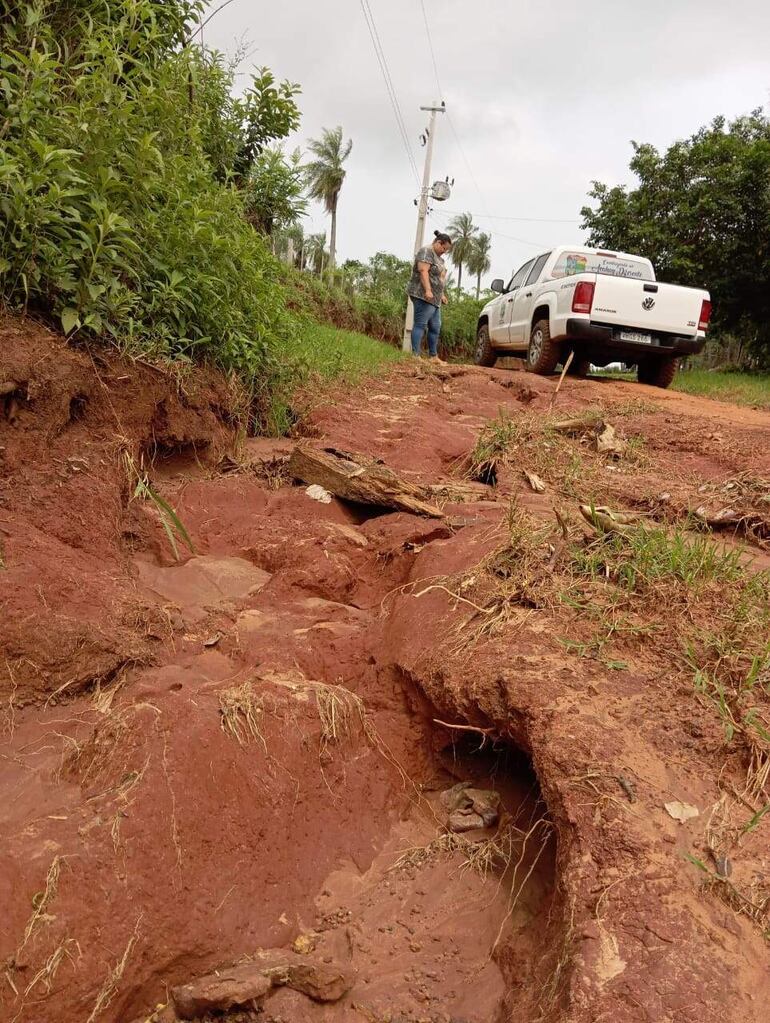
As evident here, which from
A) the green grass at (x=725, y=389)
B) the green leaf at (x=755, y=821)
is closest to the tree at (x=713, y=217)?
the green grass at (x=725, y=389)

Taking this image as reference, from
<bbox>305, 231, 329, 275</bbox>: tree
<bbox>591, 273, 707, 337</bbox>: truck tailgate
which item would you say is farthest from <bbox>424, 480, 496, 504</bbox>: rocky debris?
<bbox>305, 231, 329, 275</bbox>: tree

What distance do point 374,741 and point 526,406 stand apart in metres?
5.63

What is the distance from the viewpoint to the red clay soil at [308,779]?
1716 mm

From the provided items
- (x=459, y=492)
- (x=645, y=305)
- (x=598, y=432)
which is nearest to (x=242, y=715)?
(x=459, y=492)

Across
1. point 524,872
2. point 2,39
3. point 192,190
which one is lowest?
point 524,872

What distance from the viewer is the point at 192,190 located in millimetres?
4352

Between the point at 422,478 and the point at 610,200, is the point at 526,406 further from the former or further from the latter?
the point at 610,200

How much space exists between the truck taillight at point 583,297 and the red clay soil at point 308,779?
209 inches

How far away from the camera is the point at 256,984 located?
5.83 feet

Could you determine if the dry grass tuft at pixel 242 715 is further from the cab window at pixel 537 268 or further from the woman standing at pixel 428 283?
the cab window at pixel 537 268

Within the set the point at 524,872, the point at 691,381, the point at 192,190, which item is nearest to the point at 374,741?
the point at 524,872

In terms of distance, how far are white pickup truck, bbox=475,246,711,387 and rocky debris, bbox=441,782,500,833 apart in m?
6.94

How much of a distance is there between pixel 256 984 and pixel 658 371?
956 centimetres

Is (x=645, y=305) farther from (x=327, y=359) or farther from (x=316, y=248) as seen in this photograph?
(x=316, y=248)
